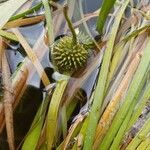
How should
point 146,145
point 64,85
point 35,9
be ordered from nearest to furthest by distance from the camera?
point 146,145
point 64,85
point 35,9

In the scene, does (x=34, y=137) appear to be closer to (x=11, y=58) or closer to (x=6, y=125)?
(x=6, y=125)

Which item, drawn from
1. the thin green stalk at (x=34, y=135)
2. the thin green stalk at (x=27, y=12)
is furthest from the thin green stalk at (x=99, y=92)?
the thin green stalk at (x=27, y=12)

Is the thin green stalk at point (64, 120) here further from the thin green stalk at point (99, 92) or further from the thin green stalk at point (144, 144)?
the thin green stalk at point (144, 144)

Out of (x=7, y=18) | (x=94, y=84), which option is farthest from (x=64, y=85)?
(x=7, y=18)

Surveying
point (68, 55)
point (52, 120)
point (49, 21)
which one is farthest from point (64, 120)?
point (49, 21)

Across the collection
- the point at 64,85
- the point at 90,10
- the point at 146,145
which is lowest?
the point at 146,145

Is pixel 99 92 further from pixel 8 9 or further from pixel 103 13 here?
pixel 8 9
